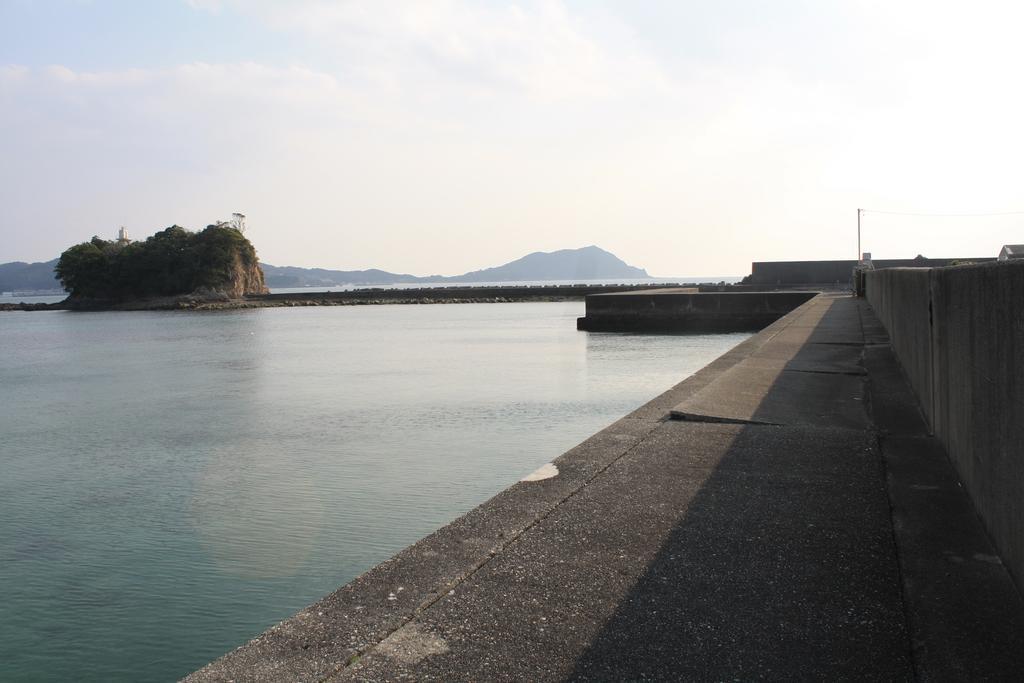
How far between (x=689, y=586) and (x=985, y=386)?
1.66 m

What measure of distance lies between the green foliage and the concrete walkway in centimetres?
11205

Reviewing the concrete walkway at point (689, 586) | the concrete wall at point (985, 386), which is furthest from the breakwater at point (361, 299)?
the concrete walkway at point (689, 586)

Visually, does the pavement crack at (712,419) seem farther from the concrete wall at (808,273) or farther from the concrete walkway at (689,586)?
the concrete wall at (808,273)

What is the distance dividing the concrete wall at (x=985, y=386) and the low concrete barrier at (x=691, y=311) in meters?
34.3

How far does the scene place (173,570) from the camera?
25.3 feet

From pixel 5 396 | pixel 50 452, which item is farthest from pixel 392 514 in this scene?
pixel 5 396

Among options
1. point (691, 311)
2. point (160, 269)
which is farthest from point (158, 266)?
point (691, 311)

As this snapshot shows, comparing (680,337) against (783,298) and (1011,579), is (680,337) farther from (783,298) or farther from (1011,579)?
(1011,579)

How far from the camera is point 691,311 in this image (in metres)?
40.7

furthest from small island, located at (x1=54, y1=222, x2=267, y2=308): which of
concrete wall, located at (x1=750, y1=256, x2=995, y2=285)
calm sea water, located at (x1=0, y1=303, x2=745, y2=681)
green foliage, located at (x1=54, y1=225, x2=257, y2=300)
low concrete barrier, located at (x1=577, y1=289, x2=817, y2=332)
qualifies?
calm sea water, located at (x1=0, y1=303, x2=745, y2=681)

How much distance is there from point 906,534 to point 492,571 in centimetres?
192

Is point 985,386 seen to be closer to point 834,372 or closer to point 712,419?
point 712,419

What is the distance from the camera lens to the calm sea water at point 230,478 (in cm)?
662

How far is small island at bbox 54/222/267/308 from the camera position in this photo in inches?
4400
